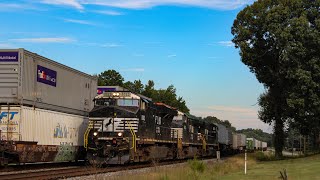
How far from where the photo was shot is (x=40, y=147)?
71.8 ft

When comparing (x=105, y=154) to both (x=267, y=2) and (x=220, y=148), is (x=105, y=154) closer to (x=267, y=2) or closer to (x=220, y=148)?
(x=267, y=2)

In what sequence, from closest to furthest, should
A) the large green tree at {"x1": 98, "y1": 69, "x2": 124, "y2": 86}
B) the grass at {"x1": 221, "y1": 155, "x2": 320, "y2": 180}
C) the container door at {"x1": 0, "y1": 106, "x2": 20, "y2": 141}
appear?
the grass at {"x1": 221, "y1": 155, "x2": 320, "y2": 180} < the container door at {"x1": 0, "y1": 106, "x2": 20, "y2": 141} < the large green tree at {"x1": 98, "y1": 69, "x2": 124, "y2": 86}

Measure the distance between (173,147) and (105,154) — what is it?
1014 cm

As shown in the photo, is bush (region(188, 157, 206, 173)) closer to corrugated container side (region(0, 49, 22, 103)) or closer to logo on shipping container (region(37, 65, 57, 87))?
corrugated container side (region(0, 49, 22, 103))

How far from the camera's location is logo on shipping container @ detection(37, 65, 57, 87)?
22.5m

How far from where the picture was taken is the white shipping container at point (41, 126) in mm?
20156

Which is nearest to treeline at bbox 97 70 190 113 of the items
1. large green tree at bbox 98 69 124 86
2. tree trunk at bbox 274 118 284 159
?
large green tree at bbox 98 69 124 86

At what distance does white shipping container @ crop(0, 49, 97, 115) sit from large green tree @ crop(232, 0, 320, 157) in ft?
57.2

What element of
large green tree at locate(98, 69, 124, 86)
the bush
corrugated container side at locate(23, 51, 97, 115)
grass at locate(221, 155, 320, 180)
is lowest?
grass at locate(221, 155, 320, 180)

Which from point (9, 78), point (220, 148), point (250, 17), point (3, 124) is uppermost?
point (250, 17)

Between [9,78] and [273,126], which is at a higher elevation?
[9,78]

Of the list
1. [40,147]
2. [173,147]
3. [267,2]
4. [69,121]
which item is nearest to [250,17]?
[267,2]

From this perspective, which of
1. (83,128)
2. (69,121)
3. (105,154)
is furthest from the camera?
(83,128)

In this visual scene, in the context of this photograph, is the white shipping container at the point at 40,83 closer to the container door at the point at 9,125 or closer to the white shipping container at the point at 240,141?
the container door at the point at 9,125
